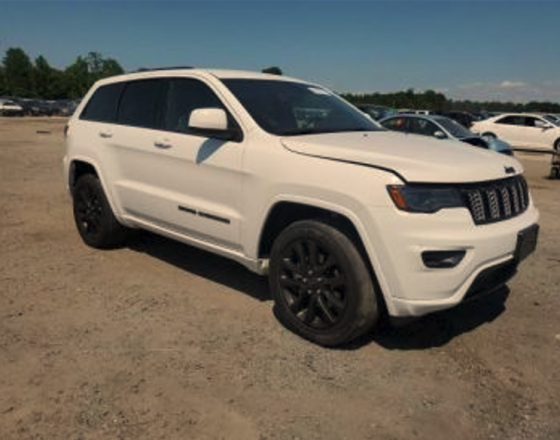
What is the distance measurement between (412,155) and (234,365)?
5.71ft

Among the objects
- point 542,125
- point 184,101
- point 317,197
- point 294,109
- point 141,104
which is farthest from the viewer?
point 542,125

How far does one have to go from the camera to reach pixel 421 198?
13.1ft

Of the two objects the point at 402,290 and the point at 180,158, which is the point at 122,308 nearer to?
the point at 180,158

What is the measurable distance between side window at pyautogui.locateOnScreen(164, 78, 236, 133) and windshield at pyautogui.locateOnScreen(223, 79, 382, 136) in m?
0.20

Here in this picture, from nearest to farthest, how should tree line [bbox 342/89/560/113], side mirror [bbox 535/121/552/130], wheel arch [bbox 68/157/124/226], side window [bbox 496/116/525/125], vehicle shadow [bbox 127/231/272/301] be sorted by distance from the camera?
vehicle shadow [bbox 127/231/272/301]
wheel arch [bbox 68/157/124/226]
side mirror [bbox 535/121/552/130]
side window [bbox 496/116/525/125]
tree line [bbox 342/89/560/113]

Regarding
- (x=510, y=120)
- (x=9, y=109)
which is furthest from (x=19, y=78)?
(x=510, y=120)

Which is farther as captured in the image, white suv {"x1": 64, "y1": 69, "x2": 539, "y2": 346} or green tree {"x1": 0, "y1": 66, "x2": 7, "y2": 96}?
green tree {"x1": 0, "y1": 66, "x2": 7, "y2": 96}

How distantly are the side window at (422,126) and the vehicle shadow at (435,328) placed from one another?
1116cm

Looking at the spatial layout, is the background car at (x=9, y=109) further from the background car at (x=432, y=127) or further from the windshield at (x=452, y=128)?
the windshield at (x=452, y=128)

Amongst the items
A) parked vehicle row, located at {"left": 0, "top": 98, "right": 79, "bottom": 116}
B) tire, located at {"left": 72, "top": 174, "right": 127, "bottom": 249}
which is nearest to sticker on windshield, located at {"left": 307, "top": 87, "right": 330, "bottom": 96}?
tire, located at {"left": 72, "top": 174, "right": 127, "bottom": 249}

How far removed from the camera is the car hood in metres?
4.04

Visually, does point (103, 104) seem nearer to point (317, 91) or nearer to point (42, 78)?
point (317, 91)

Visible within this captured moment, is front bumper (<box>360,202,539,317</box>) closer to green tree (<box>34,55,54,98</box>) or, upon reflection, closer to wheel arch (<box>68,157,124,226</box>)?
wheel arch (<box>68,157,124,226</box>)

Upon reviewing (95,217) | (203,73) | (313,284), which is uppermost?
(203,73)
